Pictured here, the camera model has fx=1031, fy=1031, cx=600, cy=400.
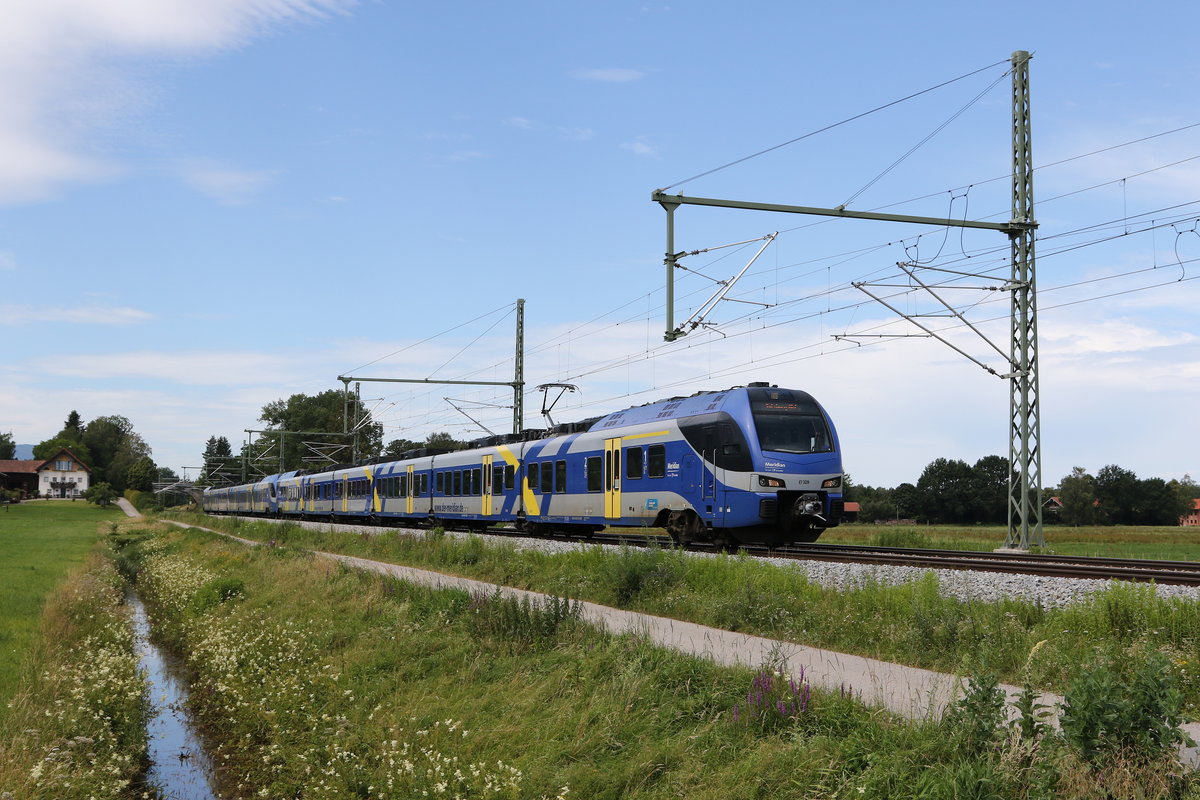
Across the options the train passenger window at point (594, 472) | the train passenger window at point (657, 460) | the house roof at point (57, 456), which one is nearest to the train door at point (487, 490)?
the train passenger window at point (594, 472)

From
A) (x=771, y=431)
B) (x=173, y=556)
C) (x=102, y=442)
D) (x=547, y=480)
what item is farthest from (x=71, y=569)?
(x=102, y=442)

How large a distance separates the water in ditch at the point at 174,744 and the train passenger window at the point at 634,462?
1060cm

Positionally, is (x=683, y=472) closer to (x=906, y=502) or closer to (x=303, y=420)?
(x=906, y=502)

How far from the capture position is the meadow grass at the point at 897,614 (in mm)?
9094

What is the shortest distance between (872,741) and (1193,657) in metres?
3.39

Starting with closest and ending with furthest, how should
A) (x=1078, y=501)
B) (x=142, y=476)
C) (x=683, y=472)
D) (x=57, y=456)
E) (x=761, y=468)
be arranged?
1. (x=761, y=468)
2. (x=683, y=472)
3. (x=1078, y=501)
4. (x=142, y=476)
5. (x=57, y=456)

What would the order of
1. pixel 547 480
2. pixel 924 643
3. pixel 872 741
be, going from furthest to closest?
A: pixel 547 480 → pixel 924 643 → pixel 872 741

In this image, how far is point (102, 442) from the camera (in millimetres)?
199625

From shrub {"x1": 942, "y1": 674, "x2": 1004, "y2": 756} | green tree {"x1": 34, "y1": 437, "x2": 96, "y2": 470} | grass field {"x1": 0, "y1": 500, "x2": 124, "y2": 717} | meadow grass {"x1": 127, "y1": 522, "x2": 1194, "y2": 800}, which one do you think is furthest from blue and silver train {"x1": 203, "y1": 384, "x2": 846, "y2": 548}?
green tree {"x1": 34, "y1": 437, "x2": 96, "y2": 470}

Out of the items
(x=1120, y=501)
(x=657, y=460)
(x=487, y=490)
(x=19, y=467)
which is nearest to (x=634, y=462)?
(x=657, y=460)

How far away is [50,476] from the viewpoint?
6742 inches

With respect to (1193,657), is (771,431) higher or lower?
higher

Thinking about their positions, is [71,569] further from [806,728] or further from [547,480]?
[806,728]

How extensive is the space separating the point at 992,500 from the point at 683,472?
81527 mm
